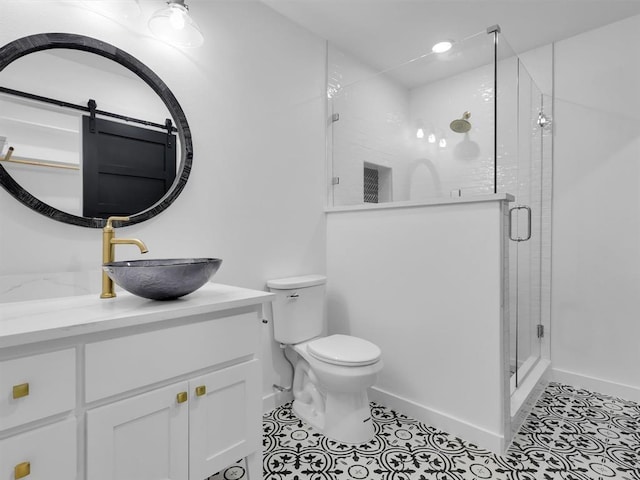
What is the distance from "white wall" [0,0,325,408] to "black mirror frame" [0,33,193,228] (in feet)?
0.11

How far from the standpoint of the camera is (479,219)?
5.79ft

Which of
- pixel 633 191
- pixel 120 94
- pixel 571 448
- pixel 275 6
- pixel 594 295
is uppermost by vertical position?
pixel 275 6

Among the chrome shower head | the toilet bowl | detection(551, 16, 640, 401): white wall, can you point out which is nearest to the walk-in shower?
the chrome shower head

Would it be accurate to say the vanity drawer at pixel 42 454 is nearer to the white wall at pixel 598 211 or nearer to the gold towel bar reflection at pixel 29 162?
the gold towel bar reflection at pixel 29 162

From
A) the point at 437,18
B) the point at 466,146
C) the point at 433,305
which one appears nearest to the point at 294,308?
the point at 433,305

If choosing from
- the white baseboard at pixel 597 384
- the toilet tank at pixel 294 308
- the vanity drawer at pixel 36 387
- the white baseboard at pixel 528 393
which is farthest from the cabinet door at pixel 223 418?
the white baseboard at pixel 597 384

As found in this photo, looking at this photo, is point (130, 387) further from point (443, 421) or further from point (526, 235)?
point (526, 235)

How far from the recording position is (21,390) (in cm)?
86

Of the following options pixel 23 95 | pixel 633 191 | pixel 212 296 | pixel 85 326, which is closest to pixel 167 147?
pixel 23 95

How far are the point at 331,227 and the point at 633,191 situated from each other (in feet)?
6.67

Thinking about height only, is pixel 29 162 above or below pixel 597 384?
above

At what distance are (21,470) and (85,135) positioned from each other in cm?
117

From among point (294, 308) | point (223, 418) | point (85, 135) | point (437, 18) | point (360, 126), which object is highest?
point (437, 18)

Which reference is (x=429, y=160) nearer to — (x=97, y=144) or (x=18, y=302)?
(x=97, y=144)
